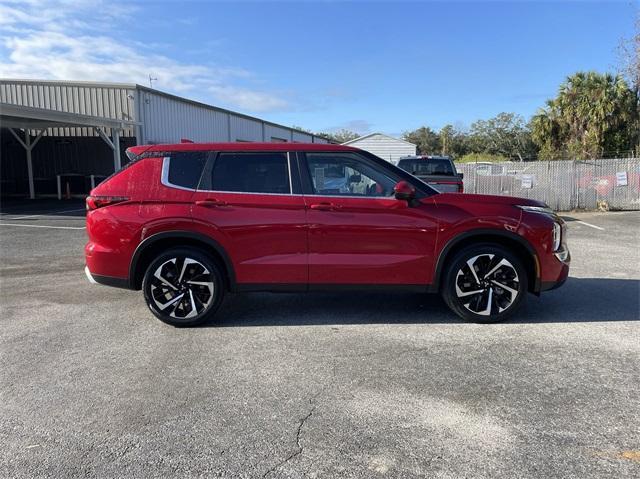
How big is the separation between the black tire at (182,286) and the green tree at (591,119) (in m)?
28.3

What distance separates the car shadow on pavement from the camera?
17.3ft

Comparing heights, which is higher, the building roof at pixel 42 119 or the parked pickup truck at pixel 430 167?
the building roof at pixel 42 119

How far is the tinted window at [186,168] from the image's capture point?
505cm

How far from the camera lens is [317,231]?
4.92 metres

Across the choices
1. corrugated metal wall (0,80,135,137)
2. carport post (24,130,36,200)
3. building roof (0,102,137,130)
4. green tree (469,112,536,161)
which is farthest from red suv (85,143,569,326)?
green tree (469,112,536,161)

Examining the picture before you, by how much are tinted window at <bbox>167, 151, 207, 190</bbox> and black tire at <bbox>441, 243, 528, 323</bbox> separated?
270cm

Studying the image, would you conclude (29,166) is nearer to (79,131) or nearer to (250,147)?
(79,131)

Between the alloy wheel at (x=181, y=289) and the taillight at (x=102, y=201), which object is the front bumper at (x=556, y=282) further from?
the taillight at (x=102, y=201)

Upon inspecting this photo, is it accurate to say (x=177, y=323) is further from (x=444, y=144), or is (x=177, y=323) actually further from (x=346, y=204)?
(x=444, y=144)

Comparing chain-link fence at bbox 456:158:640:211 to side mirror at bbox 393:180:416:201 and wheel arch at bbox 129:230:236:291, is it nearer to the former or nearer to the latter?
side mirror at bbox 393:180:416:201

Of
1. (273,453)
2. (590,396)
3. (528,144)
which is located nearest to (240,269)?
(273,453)

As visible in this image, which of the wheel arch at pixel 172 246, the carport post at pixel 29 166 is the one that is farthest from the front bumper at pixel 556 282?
the carport post at pixel 29 166

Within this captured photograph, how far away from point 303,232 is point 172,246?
4.49 feet

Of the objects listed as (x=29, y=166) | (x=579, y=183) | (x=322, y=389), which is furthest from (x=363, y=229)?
(x=29, y=166)
